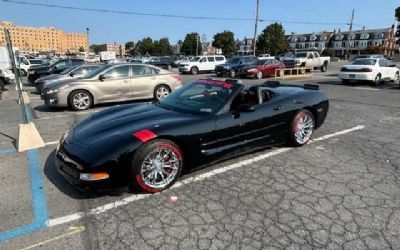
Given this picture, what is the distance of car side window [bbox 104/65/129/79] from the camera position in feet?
32.2

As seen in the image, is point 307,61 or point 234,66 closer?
point 234,66

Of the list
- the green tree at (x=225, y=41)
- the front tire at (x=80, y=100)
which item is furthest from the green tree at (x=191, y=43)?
the front tire at (x=80, y=100)

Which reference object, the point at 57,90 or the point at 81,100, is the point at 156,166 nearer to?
the point at 81,100

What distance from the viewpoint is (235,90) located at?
4.55m

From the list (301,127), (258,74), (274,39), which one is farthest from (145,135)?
(274,39)

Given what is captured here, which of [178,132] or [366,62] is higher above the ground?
[366,62]

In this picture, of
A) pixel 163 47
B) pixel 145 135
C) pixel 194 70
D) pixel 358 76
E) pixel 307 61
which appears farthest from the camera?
pixel 163 47

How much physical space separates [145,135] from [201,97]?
1338mm

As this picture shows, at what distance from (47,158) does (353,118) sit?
705 cm

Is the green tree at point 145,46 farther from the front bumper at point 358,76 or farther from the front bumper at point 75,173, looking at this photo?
the front bumper at point 75,173

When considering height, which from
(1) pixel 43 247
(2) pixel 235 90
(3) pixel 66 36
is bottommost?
(1) pixel 43 247

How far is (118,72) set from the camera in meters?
10.0

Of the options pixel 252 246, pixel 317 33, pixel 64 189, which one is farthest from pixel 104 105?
pixel 317 33

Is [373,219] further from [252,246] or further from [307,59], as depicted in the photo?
[307,59]
